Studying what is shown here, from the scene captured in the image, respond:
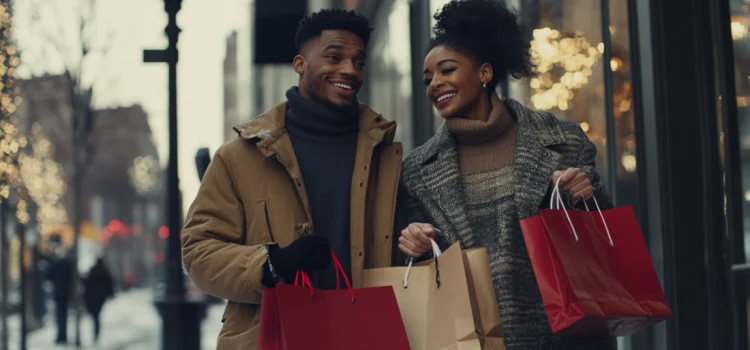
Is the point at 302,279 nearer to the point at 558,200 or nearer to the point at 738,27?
the point at 558,200

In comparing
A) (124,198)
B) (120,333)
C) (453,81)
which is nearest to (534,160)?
(453,81)

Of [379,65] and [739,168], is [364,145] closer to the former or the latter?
[739,168]

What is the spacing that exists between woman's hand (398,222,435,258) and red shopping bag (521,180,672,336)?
310 mm

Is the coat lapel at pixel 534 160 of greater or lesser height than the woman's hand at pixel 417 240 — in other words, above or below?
above

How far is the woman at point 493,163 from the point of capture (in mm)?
3938

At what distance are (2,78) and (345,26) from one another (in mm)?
8280

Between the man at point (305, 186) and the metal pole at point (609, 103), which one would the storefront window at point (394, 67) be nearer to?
the metal pole at point (609, 103)

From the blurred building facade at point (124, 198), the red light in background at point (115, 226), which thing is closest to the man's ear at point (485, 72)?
the blurred building facade at point (124, 198)

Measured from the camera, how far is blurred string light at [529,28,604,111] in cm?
739

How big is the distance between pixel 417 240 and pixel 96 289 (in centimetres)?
1747

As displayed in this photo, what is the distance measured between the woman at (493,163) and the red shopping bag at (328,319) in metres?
0.44

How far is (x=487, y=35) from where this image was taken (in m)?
4.35

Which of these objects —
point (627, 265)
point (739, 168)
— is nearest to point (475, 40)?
point (627, 265)

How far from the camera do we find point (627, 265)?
3.62 meters
